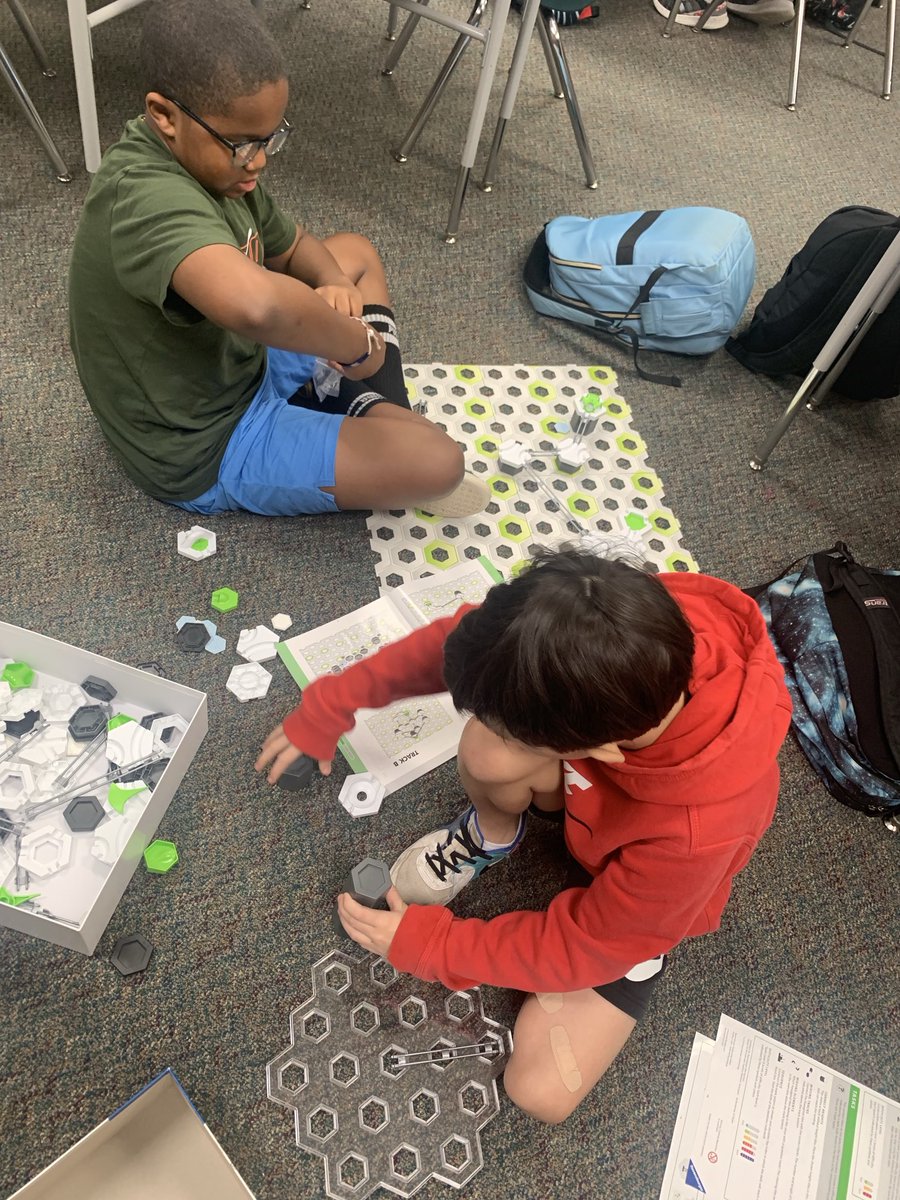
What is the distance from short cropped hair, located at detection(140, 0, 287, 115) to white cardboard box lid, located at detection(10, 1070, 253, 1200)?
1.05 meters

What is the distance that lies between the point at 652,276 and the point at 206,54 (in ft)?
3.30

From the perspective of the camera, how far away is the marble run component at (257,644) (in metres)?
1.21

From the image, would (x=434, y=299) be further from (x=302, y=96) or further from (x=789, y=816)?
(x=789, y=816)

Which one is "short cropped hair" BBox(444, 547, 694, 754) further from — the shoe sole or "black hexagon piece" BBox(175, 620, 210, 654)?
the shoe sole

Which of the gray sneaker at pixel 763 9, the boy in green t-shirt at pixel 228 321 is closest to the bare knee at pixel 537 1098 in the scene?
the boy in green t-shirt at pixel 228 321

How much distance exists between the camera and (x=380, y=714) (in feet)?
3.91

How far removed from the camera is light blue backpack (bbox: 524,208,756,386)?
168 centimetres

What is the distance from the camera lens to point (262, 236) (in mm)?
1314

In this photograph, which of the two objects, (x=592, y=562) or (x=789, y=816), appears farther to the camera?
(x=789, y=816)

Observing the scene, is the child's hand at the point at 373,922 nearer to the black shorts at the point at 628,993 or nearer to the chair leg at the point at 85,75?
the black shorts at the point at 628,993

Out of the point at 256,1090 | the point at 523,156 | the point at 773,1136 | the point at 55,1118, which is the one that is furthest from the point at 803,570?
the point at 523,156

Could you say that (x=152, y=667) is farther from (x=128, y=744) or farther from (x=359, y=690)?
(x=359, y=690)

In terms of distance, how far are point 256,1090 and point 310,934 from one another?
0.17 meters

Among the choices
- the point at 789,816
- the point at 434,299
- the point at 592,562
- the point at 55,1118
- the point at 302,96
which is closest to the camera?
the point at 592,562
